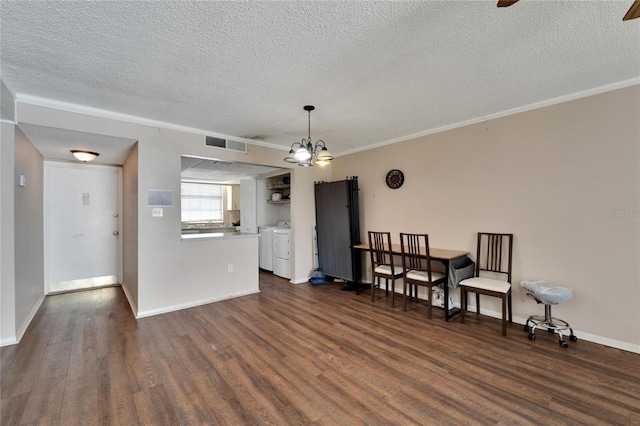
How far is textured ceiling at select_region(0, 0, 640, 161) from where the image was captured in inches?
66.3

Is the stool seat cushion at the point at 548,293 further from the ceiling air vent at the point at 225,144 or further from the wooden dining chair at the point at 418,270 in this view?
the ceiling air vent at the point at 225,144

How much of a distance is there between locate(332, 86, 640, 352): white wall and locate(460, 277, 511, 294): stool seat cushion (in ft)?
1.15

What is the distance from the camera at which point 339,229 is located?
489 cm

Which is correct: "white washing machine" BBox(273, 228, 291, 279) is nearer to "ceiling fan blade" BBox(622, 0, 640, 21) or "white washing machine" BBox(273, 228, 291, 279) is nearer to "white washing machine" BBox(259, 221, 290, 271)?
"white washing machine" BBox(259, 221, 290, 271)

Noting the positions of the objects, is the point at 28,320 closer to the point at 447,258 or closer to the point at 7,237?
the point at 7,237

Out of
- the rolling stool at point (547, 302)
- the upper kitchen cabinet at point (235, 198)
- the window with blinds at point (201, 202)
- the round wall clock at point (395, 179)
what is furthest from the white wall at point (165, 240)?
the upper kitchen cabinet at point (235, 198)

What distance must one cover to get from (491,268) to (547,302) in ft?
2.30

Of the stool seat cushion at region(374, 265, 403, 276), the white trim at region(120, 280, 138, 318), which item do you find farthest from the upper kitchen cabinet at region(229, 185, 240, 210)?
the stool seat cushion at region(374, 265, 403, 276)

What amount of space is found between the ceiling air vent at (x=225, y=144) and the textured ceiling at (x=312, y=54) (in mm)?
773

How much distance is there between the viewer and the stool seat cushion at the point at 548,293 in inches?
107

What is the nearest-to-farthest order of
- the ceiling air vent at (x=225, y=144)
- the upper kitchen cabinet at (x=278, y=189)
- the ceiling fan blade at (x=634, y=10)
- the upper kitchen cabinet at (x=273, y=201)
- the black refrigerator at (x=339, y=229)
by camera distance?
the ceiling fan blade at (x=634, y=10), the ceiling air vent at (x=225, y=144), the black refrigerator at (x=339, y=229), the upper kitchen cabinet at (x=278, y=189), the upper kitchen cabinet at (x=273, y=201)

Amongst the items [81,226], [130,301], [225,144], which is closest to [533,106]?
[225,144]

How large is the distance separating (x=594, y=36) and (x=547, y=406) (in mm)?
2641

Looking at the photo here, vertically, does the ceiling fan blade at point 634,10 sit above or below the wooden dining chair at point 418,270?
above
